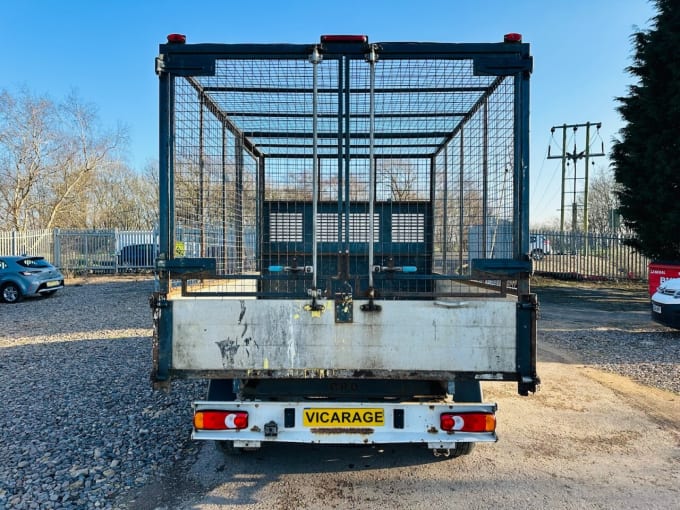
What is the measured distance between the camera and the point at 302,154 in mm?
4988

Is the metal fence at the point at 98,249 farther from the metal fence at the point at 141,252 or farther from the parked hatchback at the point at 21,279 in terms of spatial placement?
the parked hatchback at the point at 21,279

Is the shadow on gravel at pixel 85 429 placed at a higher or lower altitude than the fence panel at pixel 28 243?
lower

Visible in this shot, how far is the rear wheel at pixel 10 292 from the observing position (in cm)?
1304

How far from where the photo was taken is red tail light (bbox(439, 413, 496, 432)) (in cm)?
287

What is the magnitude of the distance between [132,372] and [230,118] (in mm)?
3810

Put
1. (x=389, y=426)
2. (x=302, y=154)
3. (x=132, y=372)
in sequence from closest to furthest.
Answer: (x=389, y=426)
(x=302, y=154)
(x=132, y=372)

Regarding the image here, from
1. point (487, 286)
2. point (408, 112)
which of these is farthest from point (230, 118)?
point (487, 286)

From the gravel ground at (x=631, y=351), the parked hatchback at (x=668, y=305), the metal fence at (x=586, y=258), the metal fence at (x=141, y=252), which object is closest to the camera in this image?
the gravel ground at (x=631, y=351)

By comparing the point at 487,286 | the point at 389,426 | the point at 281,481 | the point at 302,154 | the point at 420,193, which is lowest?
the point at 281,481

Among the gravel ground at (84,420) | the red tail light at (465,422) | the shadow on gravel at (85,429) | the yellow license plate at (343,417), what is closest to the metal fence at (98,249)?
the gravel ground at (84,420)

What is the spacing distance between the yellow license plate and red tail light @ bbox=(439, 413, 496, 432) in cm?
42

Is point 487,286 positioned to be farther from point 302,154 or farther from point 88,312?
point 88,312

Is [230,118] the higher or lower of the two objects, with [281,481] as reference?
higher

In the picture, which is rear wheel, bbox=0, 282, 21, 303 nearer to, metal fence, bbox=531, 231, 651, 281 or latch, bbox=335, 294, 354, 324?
latch, bbox=335, 294, 354, 324
